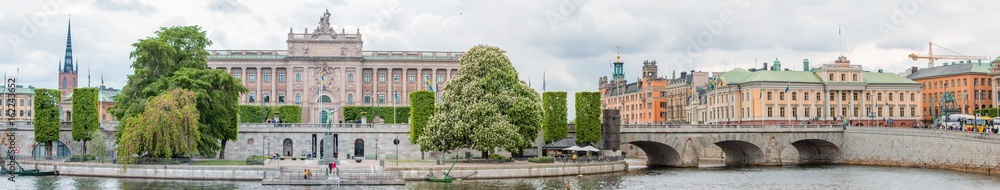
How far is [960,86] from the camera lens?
158250mm

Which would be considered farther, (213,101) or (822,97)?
(822,97)

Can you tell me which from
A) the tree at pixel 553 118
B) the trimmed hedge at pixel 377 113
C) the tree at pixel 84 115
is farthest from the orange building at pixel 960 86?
the tree at pixel 84 115

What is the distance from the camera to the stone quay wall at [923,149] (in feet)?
297

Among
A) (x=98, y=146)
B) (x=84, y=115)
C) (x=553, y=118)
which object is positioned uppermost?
(x=84, y=115)

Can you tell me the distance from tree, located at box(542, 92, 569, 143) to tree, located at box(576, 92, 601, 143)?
4.40 feet

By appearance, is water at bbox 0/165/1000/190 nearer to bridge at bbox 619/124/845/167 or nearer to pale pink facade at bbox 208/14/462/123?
bridge at bbox 619/124/845/167

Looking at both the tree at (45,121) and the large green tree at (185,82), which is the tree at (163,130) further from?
the tree at (45,121)

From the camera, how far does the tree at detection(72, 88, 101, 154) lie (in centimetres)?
9700

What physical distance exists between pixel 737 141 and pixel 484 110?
31954 millimetres

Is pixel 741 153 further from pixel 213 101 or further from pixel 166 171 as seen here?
pixel 166 171

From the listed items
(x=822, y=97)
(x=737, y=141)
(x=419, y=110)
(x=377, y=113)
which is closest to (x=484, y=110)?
(x=419, y=110)

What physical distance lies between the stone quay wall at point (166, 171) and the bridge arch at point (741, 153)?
48.5 metres

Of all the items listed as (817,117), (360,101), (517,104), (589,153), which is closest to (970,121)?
(817,117)

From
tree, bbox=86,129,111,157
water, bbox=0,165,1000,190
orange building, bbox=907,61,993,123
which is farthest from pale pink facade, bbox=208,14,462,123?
orange building, bbox=907,61,993,123
